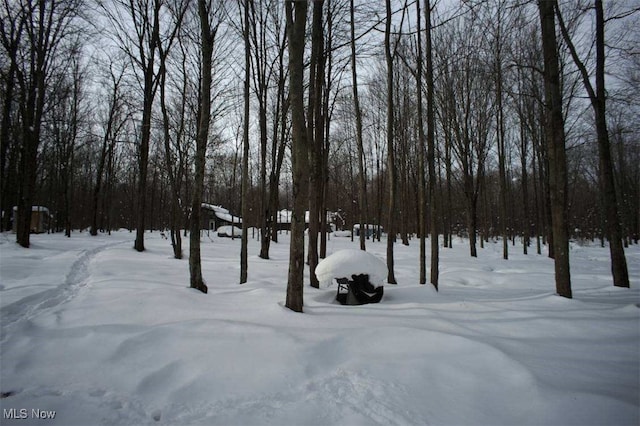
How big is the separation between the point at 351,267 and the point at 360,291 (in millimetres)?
451

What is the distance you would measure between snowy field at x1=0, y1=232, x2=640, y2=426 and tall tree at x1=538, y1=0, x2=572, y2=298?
0.98m

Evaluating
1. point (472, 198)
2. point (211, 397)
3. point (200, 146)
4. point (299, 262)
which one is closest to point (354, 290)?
point (299, 262)

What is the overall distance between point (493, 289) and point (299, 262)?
5.02m

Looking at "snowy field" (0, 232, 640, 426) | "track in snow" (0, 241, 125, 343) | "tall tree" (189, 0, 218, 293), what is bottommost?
"snowy field" (0, 232, 640, 426)

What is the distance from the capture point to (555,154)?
5512 mm

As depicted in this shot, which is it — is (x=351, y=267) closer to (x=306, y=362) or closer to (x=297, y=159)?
(x=297, y=159)

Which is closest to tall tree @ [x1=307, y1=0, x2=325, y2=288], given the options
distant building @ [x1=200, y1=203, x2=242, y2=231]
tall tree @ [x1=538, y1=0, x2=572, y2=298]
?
tall tree @ [x1=538, y1=0, x2=572, y2=298]

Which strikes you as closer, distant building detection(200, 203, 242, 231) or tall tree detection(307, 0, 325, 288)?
tall tree detection(307, 0, 325, 288)

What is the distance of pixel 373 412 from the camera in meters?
1.94

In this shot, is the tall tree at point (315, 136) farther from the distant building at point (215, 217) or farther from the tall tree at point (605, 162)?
the distant building at point (215, 217)

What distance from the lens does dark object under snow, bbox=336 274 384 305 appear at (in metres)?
5.26

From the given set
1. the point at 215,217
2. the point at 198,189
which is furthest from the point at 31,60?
the point at 215,217

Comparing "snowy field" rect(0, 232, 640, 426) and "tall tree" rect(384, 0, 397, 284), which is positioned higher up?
"tall tree" rect(384, 0, 397, 284)

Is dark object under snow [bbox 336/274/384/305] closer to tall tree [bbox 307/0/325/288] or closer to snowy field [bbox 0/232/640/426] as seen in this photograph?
snowy field [bbox 0/232/640/426]
